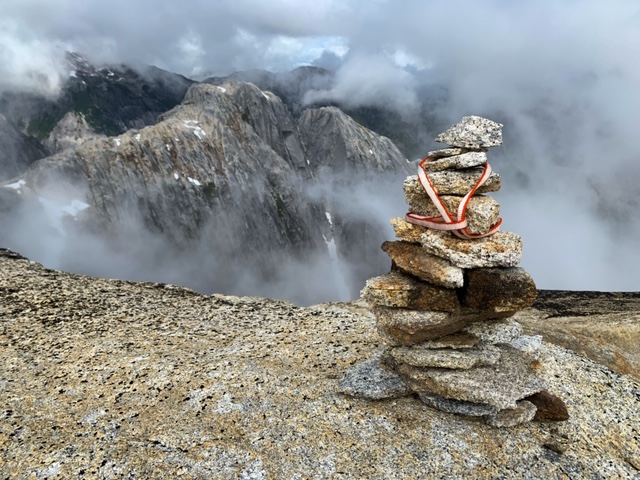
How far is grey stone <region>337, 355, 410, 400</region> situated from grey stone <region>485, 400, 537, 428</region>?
300cm

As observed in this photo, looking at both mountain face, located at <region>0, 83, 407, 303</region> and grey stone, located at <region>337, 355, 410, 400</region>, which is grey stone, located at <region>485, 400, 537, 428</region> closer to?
grey stone, located at <region>337, 355, 410, 400</region>

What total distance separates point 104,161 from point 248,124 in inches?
2586

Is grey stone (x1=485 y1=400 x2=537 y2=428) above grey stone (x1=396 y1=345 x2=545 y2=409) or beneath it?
beneath

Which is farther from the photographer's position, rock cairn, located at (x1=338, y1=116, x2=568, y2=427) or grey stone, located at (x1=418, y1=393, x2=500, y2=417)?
grey stone, located at (x1=418, y1=393, x2=500, y2=417)

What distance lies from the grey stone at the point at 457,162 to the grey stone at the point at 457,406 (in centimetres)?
783

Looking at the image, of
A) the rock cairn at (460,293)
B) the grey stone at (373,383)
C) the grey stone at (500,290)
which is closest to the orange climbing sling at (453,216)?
the rock cairn at (460,293)

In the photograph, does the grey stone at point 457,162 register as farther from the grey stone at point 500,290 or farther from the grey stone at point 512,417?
the grey stone at point 512,417

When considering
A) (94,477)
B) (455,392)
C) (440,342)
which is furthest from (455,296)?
(94,477)

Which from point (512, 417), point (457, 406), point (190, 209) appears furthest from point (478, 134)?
point (190, 209)

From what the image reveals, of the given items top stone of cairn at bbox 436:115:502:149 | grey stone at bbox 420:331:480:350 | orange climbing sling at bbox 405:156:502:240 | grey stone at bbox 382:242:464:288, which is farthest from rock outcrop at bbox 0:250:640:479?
top stone of cairn at bbox 436:115:502:149

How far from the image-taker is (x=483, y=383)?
1388 cm

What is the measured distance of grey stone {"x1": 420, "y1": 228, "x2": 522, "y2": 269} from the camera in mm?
13461

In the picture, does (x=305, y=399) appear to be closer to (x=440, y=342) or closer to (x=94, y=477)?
(x=440, y=342)

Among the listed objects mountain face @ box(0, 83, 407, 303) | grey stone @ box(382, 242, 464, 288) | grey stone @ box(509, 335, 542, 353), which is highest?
mountain face @ box(0, 83, 407, 303)
